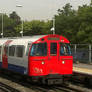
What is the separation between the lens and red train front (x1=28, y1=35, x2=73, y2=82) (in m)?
13.0

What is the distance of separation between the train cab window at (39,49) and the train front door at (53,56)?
0.90 feet

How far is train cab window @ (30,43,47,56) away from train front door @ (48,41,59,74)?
274 mm

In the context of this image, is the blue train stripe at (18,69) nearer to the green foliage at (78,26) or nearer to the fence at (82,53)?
the fence at (82,53)

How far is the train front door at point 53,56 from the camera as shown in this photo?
1336 centimetres

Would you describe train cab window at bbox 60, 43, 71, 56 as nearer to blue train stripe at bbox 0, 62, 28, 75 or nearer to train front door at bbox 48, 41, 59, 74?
train front door at bbox 48, 41, 59, 74

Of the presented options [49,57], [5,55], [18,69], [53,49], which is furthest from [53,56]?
[5,55]

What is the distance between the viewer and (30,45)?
44.4 ft

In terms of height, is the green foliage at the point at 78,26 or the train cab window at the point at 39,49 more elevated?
the green foliage at the point at 78,26

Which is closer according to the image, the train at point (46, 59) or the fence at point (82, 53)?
the train at point (46, 59)

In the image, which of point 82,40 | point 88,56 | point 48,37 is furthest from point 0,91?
point 82,40

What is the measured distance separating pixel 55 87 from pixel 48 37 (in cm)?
286

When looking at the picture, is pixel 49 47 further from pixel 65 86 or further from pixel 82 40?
pixel 82 40

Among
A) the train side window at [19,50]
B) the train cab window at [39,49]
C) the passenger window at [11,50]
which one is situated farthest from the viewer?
the passenger window at [11,50]

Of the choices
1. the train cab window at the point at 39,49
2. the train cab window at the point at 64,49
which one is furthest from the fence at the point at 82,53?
the train cab window at the point at 39,49
